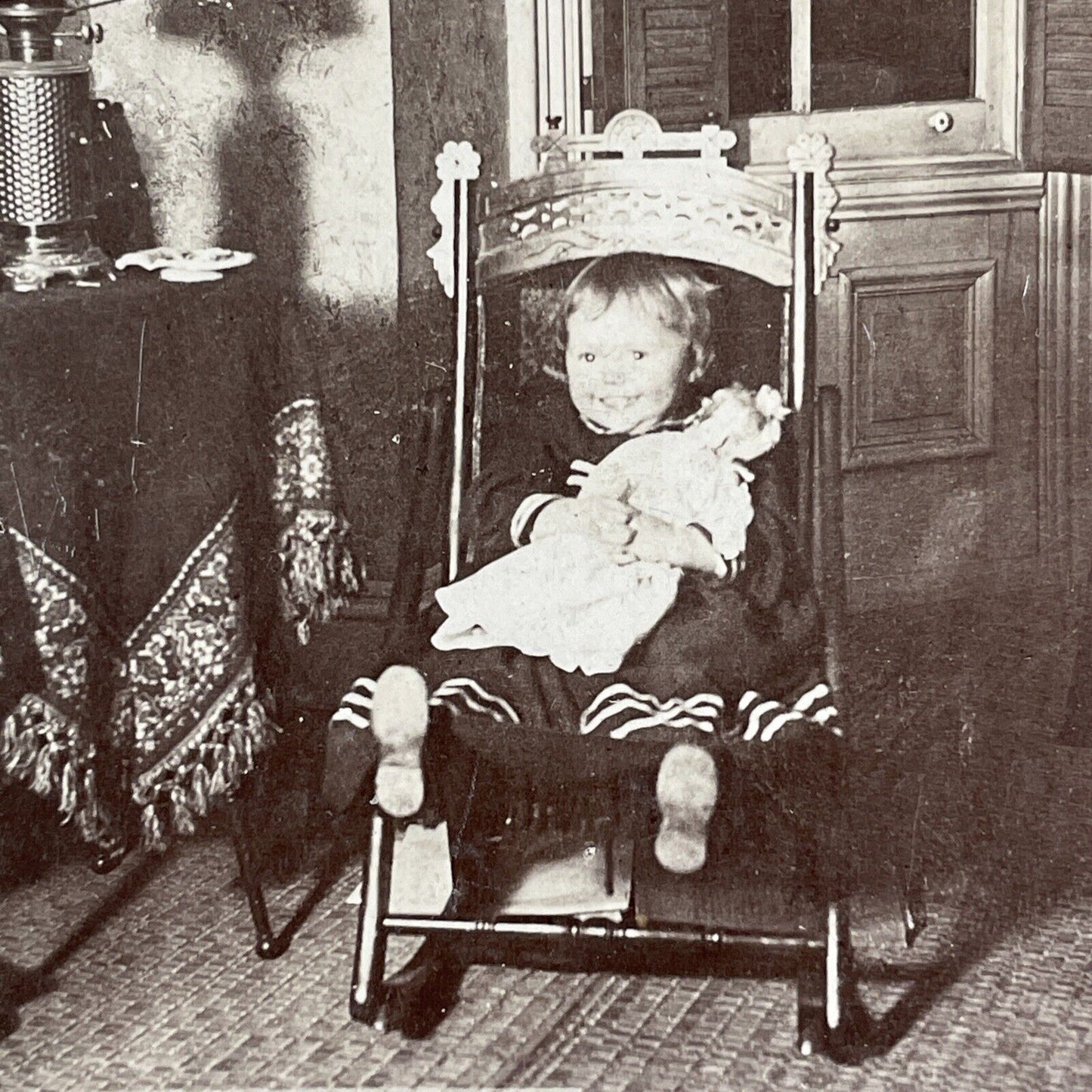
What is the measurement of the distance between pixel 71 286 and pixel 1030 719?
1.75 m

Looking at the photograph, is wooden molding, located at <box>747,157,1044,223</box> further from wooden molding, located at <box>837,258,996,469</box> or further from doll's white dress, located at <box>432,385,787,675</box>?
doll's white dress, located at <box>432,385,787,675</box>

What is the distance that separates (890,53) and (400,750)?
1.84 meters

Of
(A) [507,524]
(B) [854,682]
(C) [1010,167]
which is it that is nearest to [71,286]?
(A) [507,524]

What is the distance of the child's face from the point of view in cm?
218

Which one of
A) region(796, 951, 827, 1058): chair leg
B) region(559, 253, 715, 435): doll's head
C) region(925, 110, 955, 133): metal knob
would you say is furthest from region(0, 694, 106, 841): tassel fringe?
region(925, 110, 955, 133): metal knob

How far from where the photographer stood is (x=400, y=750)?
185cm

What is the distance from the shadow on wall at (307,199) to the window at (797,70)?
0.38 metres

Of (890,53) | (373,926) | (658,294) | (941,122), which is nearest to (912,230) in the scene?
(941,122)

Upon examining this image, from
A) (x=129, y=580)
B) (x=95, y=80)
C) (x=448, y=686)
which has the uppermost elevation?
(x=95, y=80)

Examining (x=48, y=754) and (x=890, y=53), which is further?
(x=890, y=53)

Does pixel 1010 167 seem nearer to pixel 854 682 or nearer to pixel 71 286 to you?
pixel 854 682

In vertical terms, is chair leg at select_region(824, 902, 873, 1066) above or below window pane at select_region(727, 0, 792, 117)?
below

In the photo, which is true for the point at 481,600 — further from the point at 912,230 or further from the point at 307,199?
the point at 912,230

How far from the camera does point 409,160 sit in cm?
274
